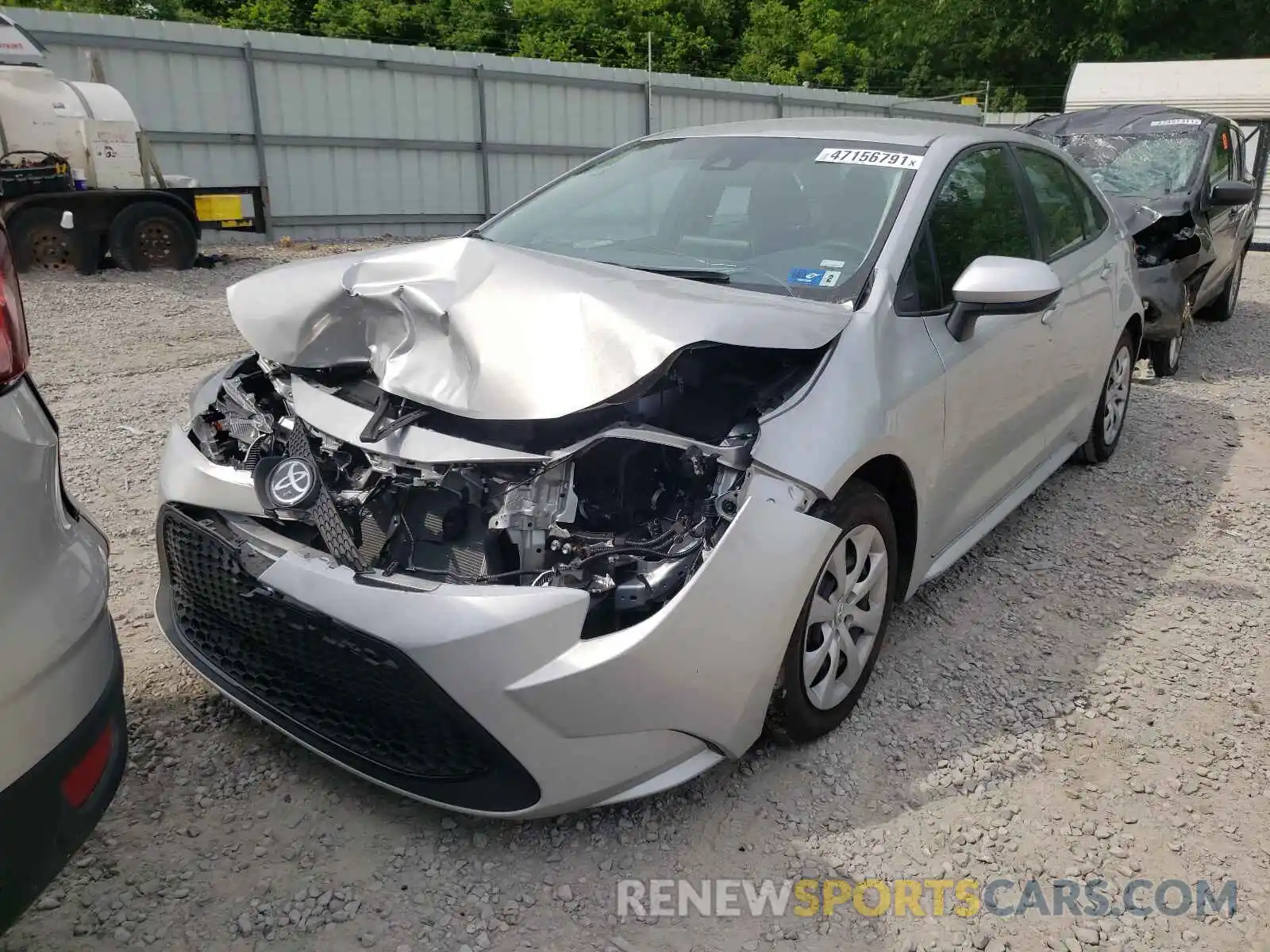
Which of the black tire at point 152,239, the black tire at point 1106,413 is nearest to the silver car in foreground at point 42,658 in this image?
the black tire at point 1106,413

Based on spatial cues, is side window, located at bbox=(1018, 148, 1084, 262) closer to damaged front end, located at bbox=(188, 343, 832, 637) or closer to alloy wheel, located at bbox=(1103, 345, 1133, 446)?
alloy wheel, located at bbox=(1103, 345, 1133, 446)

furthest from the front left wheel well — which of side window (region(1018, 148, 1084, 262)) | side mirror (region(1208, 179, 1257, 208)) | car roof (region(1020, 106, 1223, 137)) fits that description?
car roof (region(1020, 106, 1223, 137))

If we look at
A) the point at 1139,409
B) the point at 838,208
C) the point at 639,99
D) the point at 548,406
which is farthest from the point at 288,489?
the point at 639,99

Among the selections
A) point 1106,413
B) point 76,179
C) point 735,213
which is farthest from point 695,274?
point 76,179

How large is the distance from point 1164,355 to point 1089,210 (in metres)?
2.88

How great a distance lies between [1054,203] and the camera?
13.5ft

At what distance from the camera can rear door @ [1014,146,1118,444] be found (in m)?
3.87

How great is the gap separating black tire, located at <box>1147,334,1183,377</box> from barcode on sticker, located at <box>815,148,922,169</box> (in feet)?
14.6

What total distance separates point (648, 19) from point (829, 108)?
11.8m

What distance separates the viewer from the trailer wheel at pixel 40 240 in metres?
8.99

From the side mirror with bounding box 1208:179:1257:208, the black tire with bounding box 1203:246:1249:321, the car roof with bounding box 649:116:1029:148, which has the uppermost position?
the car roof with bounding box 649:116:1029:148

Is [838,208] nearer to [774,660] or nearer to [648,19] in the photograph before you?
[774,660]

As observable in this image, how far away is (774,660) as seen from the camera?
2.30m

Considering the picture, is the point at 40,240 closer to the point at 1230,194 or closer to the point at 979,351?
the point at 979,351
